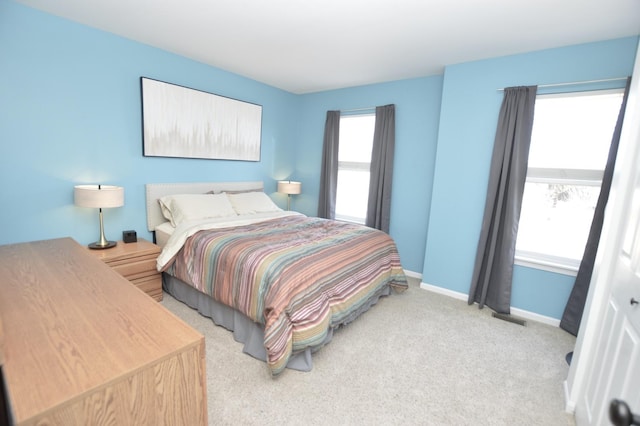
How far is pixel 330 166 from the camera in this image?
4328mm

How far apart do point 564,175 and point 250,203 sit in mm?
3284

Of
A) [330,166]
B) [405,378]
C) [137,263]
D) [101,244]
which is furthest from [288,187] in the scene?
[405,378]

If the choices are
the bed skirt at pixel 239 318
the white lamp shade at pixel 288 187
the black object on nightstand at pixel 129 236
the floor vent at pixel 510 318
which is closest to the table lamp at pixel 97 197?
the black object on nightstand at pixel 129 236

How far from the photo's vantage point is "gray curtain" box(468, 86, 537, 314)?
8.84 feet

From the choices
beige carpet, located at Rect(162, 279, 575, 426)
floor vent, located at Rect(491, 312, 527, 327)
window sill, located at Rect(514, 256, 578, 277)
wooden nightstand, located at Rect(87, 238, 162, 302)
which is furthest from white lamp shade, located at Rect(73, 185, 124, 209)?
window sill, located at Rect(514, 256, 578, 277)

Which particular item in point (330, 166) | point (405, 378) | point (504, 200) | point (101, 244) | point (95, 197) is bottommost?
point (405, 378)

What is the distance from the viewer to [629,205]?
1.44 m

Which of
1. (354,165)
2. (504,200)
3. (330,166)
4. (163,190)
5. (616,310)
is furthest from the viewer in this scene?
(330,166)

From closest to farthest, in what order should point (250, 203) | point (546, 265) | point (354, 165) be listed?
point (546, 265) → point (250, 203) → point (354, 165)

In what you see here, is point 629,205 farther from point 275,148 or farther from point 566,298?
point 275,148

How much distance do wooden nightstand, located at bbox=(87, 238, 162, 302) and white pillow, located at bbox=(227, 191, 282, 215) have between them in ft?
3.48

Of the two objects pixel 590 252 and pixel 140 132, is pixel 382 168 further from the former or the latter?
pixel 140 132

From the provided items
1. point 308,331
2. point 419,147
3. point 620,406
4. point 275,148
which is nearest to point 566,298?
point 419,147

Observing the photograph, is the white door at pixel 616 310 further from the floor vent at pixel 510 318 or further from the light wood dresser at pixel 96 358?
the light wood dresser at pixel 96 358
